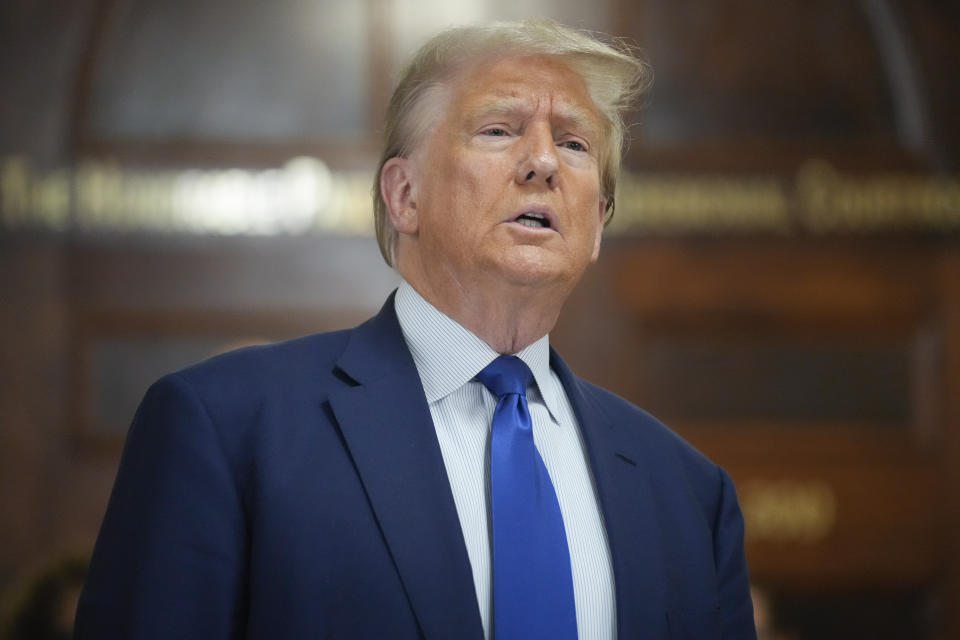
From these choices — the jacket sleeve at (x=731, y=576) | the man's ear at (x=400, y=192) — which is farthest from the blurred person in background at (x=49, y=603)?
the jacket sleeve at (x=731, y=576)

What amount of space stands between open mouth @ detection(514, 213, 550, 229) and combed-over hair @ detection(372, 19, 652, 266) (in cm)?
17

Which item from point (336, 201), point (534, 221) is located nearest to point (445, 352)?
point (534, 221)

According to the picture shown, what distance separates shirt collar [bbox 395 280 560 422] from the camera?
4.92 ft

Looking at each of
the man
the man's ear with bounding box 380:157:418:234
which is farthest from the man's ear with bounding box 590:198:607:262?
the man's ear with bounding box 380:157:418:234

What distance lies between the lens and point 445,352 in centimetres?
152

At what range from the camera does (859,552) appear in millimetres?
4684

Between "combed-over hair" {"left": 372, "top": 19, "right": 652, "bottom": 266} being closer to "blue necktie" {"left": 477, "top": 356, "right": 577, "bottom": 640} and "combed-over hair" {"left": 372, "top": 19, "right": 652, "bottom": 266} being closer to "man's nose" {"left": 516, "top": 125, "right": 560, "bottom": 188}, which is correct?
"man's nose" {"left": 516, "top": 125, "right": 560, "bottom": 188}

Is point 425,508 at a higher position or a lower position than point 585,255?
lower

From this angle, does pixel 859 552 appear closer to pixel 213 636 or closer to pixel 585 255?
pixel 585 255

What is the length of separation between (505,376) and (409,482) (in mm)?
222

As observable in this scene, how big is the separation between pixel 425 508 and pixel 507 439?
160 mm

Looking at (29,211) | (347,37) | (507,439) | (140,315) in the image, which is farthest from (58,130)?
(507,439)

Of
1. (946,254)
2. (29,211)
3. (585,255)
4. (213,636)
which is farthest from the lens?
(946,254)

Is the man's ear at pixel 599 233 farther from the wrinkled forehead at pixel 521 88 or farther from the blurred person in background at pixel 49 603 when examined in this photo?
the blurred person in background at pixel 49 603
